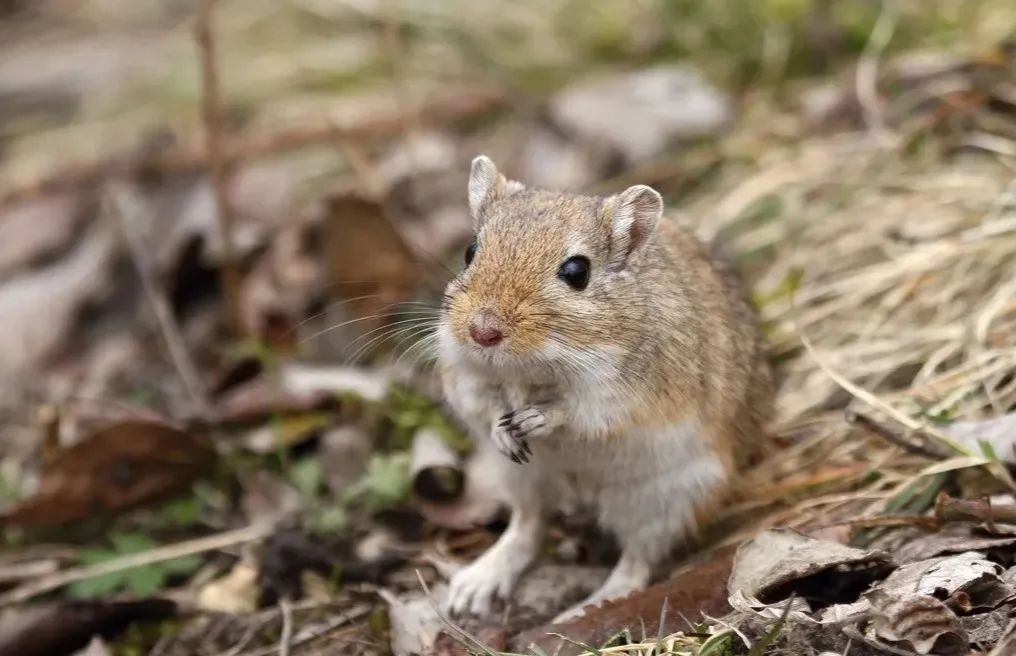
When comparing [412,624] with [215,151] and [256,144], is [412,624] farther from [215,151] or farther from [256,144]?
[256,144]

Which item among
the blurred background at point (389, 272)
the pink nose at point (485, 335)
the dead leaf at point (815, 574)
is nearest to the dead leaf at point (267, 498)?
the blurred background at point (389, 272)

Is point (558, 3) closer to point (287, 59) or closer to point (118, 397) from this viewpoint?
point (287, 59)

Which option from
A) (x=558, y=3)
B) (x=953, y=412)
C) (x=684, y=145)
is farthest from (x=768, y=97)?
(x=953, y=412)

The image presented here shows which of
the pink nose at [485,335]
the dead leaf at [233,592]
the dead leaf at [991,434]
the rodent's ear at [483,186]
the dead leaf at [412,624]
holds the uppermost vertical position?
the rodent's ear at [483,186]

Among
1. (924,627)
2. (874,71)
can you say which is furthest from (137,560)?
(874,71)

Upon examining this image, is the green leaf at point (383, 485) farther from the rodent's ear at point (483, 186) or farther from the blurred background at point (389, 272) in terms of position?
the rodent's ear at point (483, 186)

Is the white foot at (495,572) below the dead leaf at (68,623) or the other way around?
the other way around
